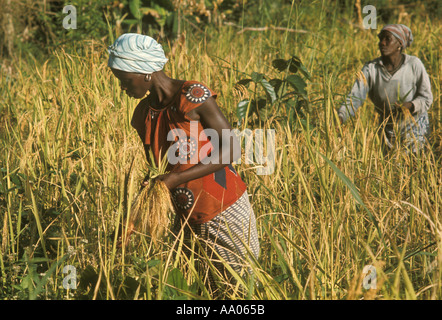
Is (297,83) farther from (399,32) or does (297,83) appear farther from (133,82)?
(133,82)

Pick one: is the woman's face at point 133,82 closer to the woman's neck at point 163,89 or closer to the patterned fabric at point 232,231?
the woman's neck at point 163,89

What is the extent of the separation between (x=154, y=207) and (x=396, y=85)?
268cm

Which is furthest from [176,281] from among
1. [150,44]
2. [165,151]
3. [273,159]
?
[273,159]

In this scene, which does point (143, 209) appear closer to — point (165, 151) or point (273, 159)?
point (165, 151)

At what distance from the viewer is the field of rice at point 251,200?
6.51ft

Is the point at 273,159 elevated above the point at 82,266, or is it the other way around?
the point at 273,159

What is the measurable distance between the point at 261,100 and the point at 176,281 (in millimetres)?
1577

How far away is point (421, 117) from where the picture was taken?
3.90 metres

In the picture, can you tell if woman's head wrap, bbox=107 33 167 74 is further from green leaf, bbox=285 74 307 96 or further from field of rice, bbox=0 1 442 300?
green leaf, bbox=285 74 307 96

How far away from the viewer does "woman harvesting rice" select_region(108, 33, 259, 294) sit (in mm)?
2096

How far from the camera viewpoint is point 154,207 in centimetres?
184

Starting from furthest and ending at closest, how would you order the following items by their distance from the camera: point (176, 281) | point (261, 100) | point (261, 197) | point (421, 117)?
1. point (421, 117)
2. point (261, 100)
3. point (261, 197)
4. point (176, 281)

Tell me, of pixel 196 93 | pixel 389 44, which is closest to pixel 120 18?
pixel 389 44

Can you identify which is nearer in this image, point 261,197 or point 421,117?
point 261,197
